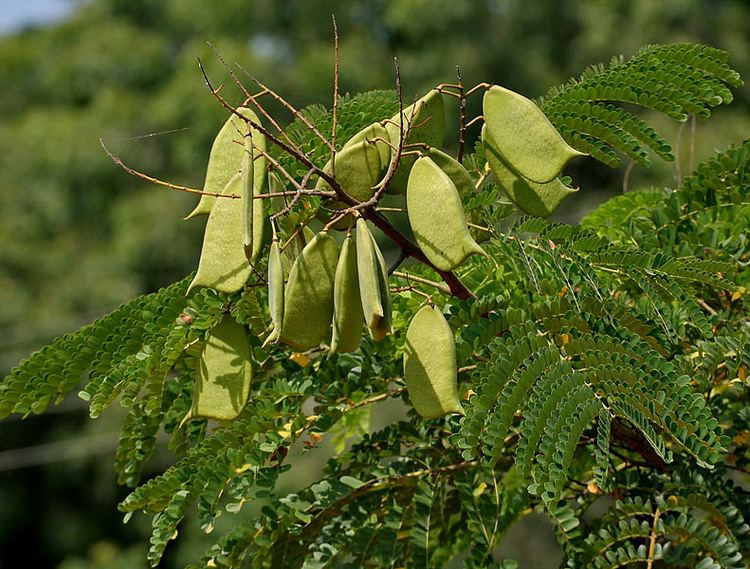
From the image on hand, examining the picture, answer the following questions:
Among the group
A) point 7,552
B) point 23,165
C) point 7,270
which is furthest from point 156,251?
point 7,552

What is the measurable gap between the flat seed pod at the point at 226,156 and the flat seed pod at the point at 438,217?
168mm

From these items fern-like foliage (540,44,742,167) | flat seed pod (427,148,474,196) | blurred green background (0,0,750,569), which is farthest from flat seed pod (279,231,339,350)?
blurred green background (0,0,750,569)

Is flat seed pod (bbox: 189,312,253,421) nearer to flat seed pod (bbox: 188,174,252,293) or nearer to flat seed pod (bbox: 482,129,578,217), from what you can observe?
flat seed pod (bbox: 188,174,252,293)

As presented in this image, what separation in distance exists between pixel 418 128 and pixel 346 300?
0.19m

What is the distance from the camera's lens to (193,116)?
9.70 meters

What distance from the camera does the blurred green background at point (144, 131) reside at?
1026 cm

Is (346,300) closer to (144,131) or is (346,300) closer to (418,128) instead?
(418,128)

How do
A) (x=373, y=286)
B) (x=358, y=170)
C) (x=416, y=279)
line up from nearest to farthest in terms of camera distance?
1. (x=373, y=286)
2. (x=358, y=170)
3. (x=416, y=279)

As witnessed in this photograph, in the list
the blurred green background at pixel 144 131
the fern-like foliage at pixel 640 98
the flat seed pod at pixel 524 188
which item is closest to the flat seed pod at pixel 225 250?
the flat seed pod at pixel 524 188

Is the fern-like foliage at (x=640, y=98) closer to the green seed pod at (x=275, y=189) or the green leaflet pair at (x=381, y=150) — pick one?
the green leaflet pair at (x=381, y=150)

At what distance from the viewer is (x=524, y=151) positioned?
0.93m

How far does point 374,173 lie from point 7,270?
10.7 m

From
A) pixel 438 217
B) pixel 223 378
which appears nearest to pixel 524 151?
pixel 438 217

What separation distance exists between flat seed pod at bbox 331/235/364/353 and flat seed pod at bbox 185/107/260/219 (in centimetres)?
15
